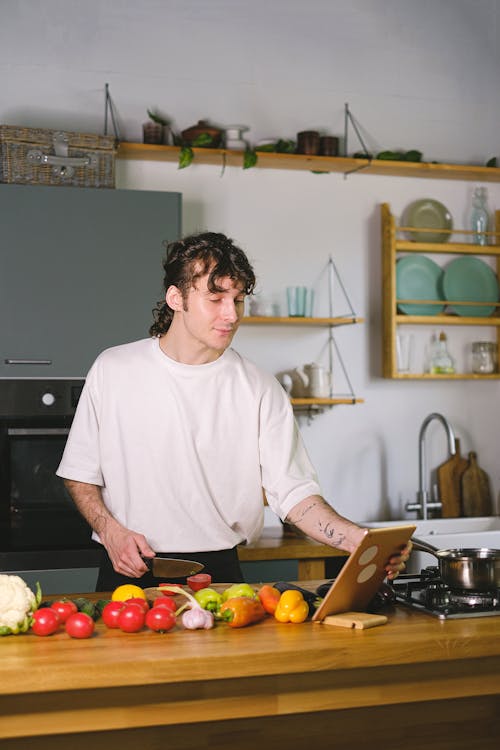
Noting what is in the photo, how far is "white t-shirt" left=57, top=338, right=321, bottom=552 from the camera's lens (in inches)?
102

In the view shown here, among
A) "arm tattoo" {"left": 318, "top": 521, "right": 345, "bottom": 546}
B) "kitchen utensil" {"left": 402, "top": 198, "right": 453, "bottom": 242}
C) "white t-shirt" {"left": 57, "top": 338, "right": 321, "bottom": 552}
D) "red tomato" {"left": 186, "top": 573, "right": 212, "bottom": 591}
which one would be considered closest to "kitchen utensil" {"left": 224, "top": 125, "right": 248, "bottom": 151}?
"kitchen utensil" {"left": 402, "top": 198, "right": 453, "bottom": 242}

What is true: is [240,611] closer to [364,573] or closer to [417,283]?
[364,573]

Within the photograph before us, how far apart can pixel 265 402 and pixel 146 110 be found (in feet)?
→ 7.05

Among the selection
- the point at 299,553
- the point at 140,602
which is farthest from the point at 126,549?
the point at 299,553

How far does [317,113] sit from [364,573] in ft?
9.82

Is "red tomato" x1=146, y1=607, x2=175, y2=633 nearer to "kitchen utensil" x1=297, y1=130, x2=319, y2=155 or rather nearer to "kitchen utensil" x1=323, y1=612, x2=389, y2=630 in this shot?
"kitchen utensil" x1=323, y1=612, x2=389, y2=630

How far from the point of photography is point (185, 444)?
2.61m

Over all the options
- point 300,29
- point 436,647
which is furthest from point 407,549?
point 300,29

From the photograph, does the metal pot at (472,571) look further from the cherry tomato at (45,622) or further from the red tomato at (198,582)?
the cherry tomato at (45,622)

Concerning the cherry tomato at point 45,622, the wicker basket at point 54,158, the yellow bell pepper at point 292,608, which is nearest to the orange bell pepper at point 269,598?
the yellow bell pepper at point 292,608

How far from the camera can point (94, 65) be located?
4.27 m

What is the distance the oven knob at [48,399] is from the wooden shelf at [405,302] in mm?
1626

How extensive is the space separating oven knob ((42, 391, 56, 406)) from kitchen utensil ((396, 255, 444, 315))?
178 centimetres

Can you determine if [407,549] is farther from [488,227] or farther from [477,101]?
[477,101]
